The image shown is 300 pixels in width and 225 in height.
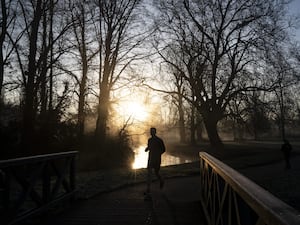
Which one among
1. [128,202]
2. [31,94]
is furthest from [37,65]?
[128,202]

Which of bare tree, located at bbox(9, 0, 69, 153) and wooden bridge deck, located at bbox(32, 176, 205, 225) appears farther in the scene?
bare tree, located at bbox(9, 0, 69, 153)

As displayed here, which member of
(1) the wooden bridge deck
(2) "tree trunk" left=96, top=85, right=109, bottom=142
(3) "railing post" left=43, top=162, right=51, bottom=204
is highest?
(2) "tree trunk" left=96, top=85, right=109, bottom=142

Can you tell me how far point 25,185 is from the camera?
5.55m

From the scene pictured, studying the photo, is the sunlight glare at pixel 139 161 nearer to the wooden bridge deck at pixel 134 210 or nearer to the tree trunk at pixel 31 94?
the tree trunk at pixel 31 94

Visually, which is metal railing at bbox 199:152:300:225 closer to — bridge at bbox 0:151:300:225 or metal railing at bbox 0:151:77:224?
bridge at bbox 0:151:300:225

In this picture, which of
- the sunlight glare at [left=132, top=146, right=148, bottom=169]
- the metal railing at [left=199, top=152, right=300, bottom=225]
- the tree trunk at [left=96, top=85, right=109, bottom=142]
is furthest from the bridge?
the tree trunk at [left=96, top=85, right=109, bottom=142]

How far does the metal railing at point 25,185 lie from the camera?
16.6 ft

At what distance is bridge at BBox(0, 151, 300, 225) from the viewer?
9.33 ft

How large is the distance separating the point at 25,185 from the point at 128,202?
3165 mm

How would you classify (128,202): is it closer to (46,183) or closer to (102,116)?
(46,183)

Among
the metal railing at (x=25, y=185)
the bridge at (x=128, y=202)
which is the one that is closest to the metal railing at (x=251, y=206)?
the bridge at (x=128, y=202)

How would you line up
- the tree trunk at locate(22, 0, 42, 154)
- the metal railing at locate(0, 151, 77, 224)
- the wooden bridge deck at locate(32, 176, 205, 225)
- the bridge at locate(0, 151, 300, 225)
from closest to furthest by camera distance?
the bridge at locate(0, 151, 300, 225), the metal railing at locate(0, 151, 77, 224), the wooden bridge deck at locate(32, 176, 205, 225), the tree trunk at locate(22, 0, 42, 154)

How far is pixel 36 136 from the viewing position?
21.4 meters

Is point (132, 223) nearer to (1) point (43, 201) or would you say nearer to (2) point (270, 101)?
(1) point (43, 201)
